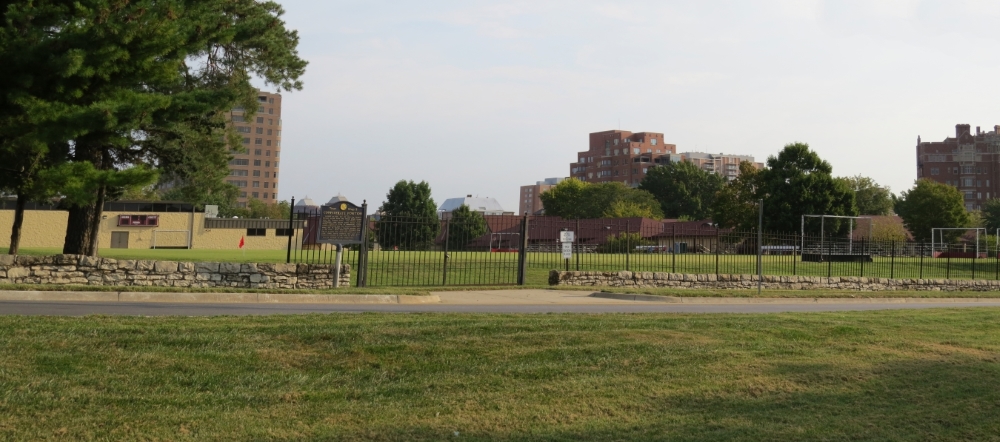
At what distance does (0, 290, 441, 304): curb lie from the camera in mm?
15445

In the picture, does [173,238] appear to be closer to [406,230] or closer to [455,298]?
[406,230]

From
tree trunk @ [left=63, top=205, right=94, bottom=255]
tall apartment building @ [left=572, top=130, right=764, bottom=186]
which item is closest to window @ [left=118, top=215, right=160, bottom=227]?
tree trunk @ [left=63, top=205, right=94, bottom=255]

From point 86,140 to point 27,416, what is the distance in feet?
44.4

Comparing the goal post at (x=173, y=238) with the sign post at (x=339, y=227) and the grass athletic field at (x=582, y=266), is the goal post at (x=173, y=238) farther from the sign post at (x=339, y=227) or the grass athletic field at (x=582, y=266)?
the sign post at (x=339, y=227)

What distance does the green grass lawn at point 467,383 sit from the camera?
5.64m

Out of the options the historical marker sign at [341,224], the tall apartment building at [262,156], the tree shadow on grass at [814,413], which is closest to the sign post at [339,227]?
the historical marker sign at [341,224]

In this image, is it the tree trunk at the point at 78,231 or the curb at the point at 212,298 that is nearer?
the curb at the point at 212,298

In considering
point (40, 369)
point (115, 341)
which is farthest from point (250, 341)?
point (40, 369)

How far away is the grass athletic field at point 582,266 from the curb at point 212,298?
5.02 metres

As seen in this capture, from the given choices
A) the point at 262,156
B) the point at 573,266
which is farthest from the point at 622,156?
the point at 573,266

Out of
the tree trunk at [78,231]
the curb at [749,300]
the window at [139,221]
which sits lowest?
the curb at [749,300]

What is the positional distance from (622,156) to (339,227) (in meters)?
156

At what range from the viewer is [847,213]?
64.9m

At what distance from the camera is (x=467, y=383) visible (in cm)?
686
